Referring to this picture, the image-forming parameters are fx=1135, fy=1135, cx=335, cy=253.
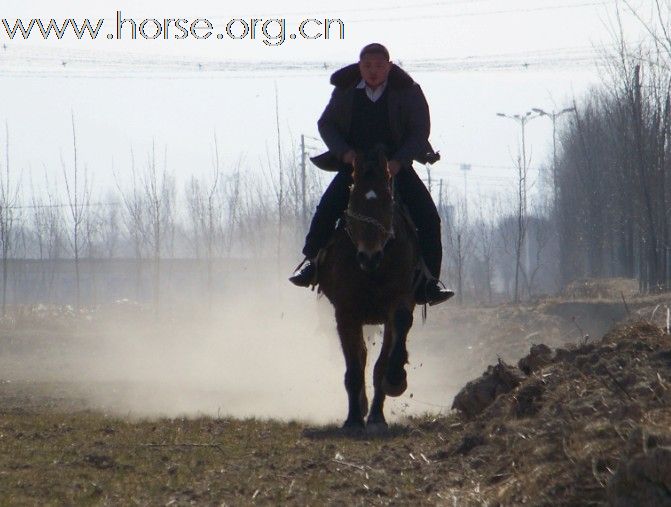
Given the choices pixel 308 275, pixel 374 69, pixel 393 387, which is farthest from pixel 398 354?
pixel 374 69

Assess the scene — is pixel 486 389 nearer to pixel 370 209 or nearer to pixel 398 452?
pixel 370 209

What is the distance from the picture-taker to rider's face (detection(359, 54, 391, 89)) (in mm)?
10336

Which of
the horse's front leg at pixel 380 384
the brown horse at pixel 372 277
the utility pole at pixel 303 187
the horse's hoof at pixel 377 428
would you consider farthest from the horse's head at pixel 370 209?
the utility pole at pixel 303 187

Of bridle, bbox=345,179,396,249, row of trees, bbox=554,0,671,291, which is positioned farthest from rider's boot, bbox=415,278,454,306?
row of trees, bbox=554,0,671,291

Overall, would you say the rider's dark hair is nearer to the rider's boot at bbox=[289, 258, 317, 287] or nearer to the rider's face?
the rider's face

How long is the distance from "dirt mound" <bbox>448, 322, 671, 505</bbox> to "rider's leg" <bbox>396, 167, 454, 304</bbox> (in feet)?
4.62

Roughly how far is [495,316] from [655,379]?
26678 millimetres

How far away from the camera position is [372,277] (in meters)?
9.68

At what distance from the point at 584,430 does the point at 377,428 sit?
3.99 metres

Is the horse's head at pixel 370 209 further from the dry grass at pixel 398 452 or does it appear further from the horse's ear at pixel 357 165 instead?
the dry grass at pixel 398 452

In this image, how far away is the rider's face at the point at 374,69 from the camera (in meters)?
10.3

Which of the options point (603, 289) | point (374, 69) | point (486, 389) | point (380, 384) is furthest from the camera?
point (603, 289)

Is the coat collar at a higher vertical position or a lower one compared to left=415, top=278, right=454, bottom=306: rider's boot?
higher

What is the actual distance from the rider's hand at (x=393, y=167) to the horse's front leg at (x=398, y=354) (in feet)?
3.84
